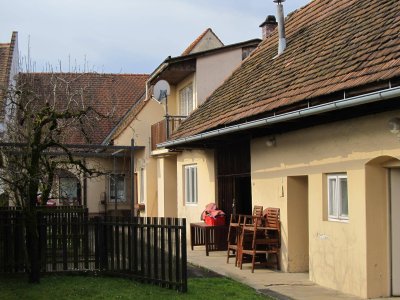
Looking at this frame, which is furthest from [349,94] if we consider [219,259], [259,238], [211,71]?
[211,71]

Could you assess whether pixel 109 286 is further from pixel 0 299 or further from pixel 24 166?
pixel 24 166

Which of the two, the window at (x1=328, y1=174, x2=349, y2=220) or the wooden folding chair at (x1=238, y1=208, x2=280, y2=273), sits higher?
the window at (x1=328, y1=174, x2=349, y2=220)

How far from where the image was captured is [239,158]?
15.4m

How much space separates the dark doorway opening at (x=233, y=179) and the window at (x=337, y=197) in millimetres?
4328

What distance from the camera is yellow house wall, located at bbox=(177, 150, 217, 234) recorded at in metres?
17.4

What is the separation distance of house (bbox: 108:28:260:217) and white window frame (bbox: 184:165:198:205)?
1.84m

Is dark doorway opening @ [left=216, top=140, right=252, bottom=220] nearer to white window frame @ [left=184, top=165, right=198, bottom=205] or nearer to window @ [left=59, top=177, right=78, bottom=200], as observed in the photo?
white window frame @ [left=184, top=165, right=198, bottom=205]

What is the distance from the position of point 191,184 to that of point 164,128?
3.15m

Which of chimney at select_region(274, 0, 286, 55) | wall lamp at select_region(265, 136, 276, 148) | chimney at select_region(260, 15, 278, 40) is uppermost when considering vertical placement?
chimney at select_region(260, 15, 278, 40)

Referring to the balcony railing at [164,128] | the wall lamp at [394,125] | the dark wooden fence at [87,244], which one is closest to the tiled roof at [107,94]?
the balcony railing at [164,128]

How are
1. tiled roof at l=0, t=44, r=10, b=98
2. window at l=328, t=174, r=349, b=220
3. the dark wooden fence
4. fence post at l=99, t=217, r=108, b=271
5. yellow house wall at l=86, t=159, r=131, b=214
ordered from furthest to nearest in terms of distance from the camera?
yellow house wall at l=86, t=159, r=131, b=214 → tiled roof at l=0, t=44, r=10, b=98 → fence post at l=99, t=217, r=108, b=271 → the dark wooden fence → window at l=328, t=174, r=349, b=220

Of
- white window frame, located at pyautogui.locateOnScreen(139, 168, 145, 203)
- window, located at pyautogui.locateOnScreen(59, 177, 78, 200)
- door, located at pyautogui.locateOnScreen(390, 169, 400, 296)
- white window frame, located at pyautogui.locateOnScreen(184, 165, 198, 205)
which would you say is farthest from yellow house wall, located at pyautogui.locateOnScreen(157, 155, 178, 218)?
door, located at pyautogui.locateOnScreen(390, 169, 400, 296)

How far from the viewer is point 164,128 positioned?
860 inches

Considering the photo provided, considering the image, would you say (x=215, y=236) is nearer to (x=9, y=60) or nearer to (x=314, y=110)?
(x=314, y=110)
